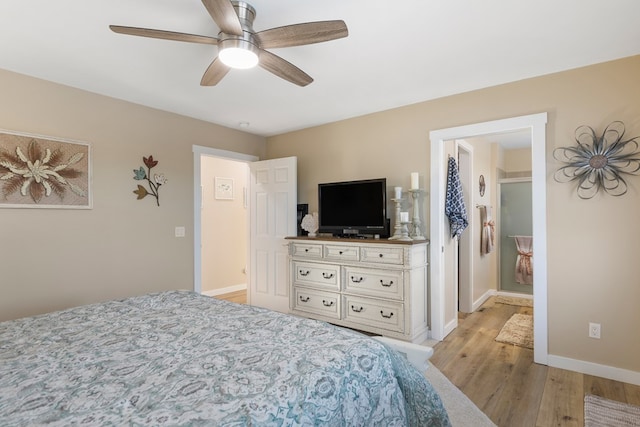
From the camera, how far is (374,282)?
3305 mm

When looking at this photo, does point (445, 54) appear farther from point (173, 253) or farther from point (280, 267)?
point (173, 253)

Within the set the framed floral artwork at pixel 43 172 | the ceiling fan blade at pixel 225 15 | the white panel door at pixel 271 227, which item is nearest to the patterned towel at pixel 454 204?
the white panel door at pixel 271 227

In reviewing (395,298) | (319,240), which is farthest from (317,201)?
(395,298)

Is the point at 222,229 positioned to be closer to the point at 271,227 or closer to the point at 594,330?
the point at 271,227

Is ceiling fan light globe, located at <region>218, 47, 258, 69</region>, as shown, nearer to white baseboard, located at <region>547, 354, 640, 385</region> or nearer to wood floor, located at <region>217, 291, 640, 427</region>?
wood floor, located at <region>217, 291, 640, 427</region>

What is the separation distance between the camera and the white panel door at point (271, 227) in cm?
423

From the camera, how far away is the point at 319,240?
365 centimetres

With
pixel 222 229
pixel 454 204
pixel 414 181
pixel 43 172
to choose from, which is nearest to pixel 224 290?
pixel 222 229

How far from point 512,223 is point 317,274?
3.55 metres

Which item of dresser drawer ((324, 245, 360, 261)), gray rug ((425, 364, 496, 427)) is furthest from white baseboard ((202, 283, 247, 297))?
gray rug ((425, 364, 496, 427))

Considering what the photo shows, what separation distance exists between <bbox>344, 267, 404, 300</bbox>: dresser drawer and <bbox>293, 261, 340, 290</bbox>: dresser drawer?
0.13 m

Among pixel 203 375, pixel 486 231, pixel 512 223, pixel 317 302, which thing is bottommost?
pixel 317 302

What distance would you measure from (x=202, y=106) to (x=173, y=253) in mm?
1654

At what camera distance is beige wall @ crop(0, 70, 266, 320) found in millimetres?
2734
